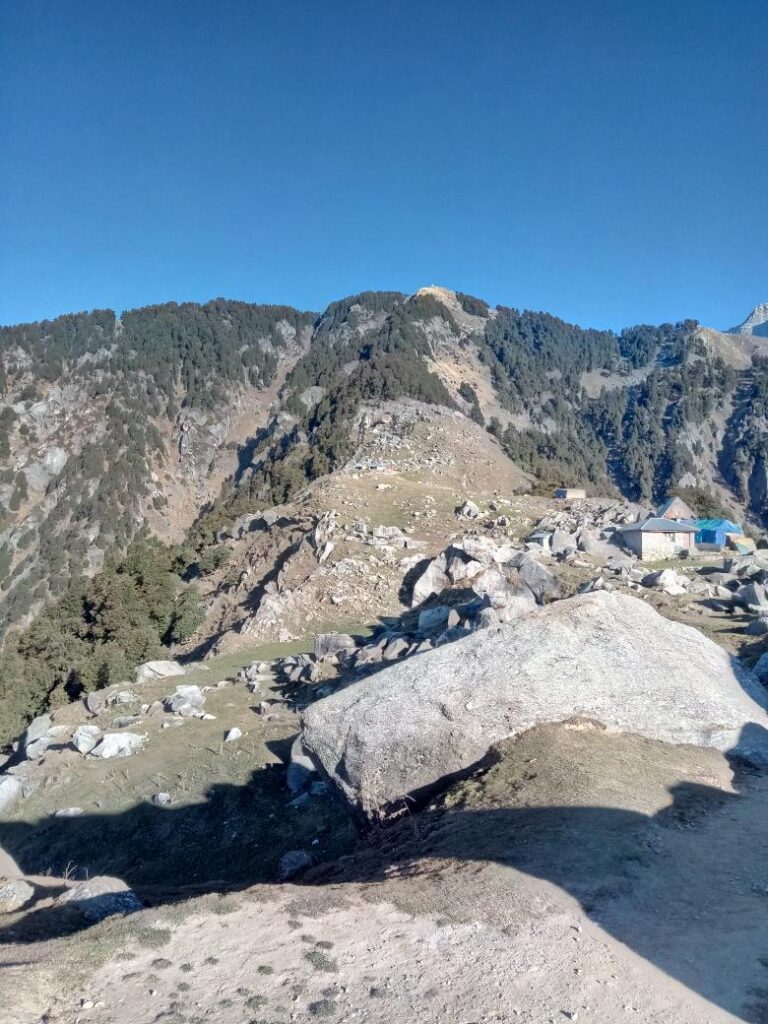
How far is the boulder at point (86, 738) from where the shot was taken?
20.8m

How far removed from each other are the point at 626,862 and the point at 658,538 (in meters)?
35.1

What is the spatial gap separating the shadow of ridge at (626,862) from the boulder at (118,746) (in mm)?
8865

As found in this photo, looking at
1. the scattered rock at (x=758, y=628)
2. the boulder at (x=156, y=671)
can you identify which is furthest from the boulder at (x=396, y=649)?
the scattered rock at (x=758, y=628)

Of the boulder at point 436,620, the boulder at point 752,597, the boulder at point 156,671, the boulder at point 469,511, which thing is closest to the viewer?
the boulder at point 752,597

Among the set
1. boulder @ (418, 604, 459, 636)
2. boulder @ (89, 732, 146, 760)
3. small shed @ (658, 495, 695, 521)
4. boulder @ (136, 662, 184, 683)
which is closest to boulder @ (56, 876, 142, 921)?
boulder @ (89, 732, 146, 760)

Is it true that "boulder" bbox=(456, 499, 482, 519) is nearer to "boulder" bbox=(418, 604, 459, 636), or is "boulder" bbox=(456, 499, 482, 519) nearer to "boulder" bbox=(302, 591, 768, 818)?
"boulder" bbox=(418, 604, 459, 636)

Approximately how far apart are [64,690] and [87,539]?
202ft

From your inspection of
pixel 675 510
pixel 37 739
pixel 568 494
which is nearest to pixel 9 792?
pixel 37 739

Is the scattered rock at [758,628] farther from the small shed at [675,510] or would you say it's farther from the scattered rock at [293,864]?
the small shed at [675,510]

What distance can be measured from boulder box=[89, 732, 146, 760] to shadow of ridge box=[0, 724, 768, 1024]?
8865mm

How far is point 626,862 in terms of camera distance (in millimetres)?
8750

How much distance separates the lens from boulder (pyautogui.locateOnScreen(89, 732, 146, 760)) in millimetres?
20216

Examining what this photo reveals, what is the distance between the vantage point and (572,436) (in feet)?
422

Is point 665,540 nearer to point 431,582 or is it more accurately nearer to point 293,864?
point 431,582
